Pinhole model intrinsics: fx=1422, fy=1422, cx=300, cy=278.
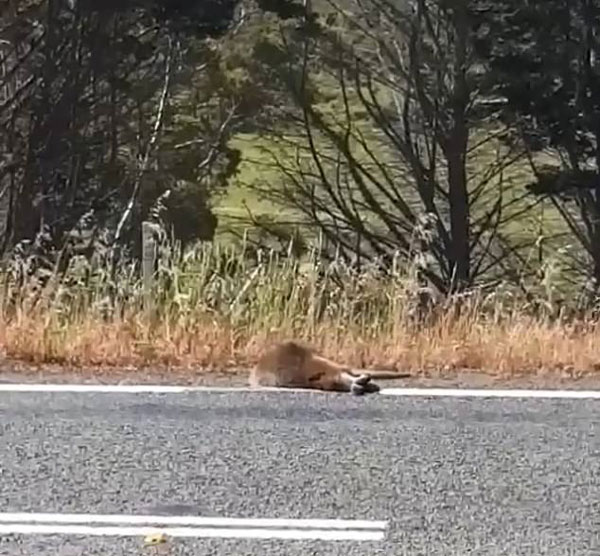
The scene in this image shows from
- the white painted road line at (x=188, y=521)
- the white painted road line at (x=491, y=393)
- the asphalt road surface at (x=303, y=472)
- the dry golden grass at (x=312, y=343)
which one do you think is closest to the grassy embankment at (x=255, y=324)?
the dry golden grass at (x=312, y=343)

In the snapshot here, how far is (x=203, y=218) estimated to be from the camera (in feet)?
52.8

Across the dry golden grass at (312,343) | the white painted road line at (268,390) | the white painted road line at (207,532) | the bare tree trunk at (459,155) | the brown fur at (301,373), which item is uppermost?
the bare tree trunk at (459,155)

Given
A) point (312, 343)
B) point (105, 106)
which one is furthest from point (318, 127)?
point (312, 343)

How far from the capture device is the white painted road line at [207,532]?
4.08 metres

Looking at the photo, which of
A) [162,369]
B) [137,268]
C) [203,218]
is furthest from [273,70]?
[162,369]

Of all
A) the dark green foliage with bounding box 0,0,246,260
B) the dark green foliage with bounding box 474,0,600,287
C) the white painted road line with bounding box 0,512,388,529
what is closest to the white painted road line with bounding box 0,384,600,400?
the white painted road line with bounding box 0,512,388,529

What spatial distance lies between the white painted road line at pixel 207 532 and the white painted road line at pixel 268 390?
184 cm

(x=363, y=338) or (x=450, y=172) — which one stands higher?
(x=450, y=172)

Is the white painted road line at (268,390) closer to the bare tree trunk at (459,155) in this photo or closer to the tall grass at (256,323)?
the tall grass at (256,323)

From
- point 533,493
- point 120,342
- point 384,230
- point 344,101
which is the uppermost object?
point 344,101

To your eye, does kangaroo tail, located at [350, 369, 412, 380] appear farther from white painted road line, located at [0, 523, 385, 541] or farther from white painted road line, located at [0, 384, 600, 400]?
white painted road line, located at [0, 523, 385, 541]

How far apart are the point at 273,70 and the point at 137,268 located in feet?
24.2

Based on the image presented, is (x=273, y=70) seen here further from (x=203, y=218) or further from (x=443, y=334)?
(x=443, y=334)

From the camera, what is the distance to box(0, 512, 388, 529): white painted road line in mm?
4191
